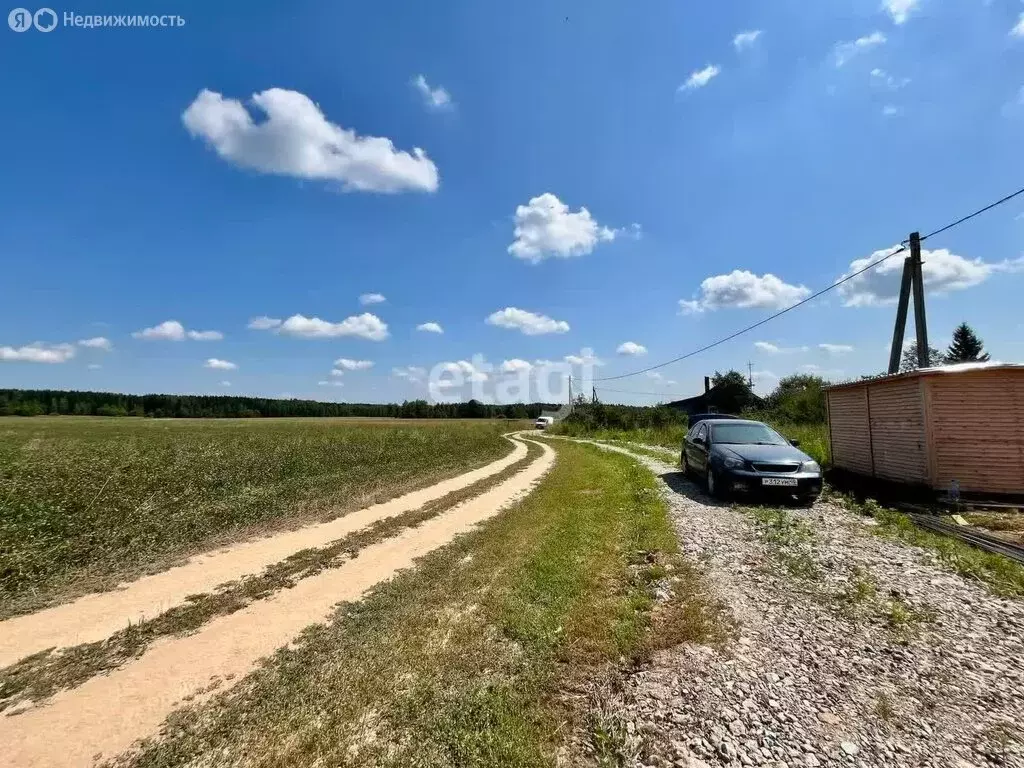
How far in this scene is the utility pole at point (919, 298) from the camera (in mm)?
12197

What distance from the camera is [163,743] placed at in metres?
2.86

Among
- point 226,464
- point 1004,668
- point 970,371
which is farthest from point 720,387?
point 1004,668

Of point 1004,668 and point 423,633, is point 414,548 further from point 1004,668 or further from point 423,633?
point 1004,668

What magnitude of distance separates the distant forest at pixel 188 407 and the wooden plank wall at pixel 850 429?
89119 mm

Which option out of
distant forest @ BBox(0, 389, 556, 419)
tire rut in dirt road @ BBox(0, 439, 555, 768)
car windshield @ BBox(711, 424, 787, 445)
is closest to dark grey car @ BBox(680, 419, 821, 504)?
car windshield @ BBox(711, 424, 787, 445)

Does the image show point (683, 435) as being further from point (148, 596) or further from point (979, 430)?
point (148, 596)

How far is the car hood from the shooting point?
9.39 meters

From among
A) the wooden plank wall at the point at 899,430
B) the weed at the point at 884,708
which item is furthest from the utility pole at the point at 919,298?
the weed at the point at 884,708

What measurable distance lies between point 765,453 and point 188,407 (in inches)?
3964

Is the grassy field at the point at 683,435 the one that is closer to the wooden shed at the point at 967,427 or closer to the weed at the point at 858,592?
the wooden shed at the point at 967,427

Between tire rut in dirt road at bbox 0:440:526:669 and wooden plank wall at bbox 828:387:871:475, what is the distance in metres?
11.9

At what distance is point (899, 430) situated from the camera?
1043 cm

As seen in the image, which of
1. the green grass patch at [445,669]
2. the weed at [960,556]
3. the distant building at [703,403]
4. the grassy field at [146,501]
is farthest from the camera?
the distant building at [703,403]

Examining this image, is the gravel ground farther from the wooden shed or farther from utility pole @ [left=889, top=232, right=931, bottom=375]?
utility pole @ [left=889, top=232, right=931, bottom=375]
